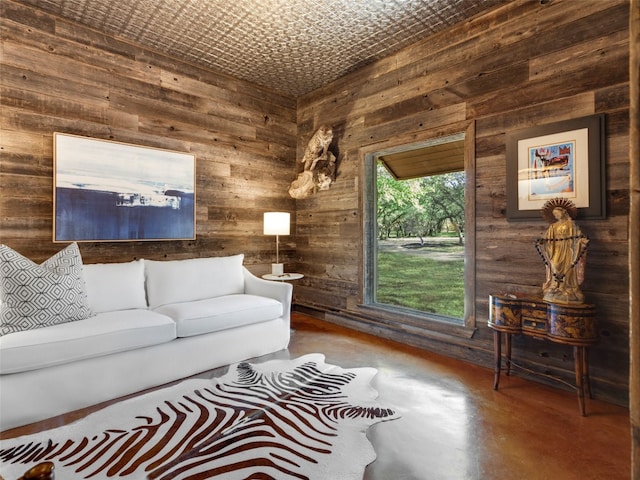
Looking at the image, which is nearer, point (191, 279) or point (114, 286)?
point (114, 286)

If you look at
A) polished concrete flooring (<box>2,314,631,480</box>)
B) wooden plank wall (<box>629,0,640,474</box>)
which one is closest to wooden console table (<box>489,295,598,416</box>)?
polished concrete flooring (<box>2,314,631,480</box>)

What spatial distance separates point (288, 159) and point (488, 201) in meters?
2.78

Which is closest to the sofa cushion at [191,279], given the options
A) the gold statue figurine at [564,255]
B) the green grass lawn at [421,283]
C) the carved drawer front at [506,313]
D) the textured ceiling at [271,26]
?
the green grass lawn at [421,283]

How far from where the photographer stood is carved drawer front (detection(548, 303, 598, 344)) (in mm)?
2273

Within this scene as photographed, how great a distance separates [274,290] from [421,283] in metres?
1.55

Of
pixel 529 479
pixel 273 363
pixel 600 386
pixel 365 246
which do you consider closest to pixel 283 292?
pixel 273 363

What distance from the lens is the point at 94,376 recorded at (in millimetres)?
2355

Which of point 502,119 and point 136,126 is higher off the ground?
point 136,126

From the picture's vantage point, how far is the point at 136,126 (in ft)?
11.9

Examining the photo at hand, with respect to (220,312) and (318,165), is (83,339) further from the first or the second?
(318,165)

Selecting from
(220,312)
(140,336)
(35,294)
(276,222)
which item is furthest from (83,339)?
(276,222)

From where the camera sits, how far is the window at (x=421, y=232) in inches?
134

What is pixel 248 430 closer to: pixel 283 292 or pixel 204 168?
pixel 283 292

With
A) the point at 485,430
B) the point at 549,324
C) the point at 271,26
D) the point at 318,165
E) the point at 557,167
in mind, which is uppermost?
the point at 271,26
